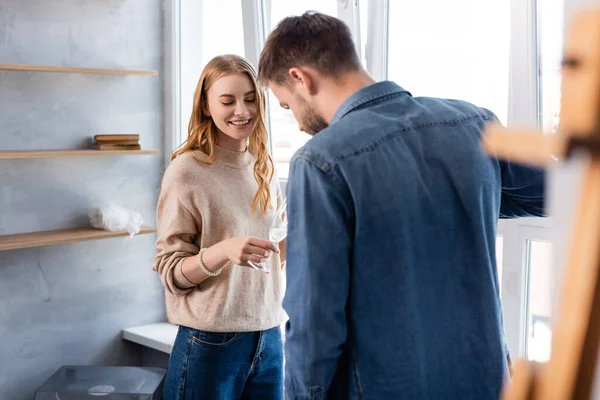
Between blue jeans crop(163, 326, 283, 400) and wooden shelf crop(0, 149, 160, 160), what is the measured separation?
1107 mm

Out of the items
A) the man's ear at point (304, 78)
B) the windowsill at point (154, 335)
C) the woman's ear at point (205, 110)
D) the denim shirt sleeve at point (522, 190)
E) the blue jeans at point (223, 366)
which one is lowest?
the windowsill at point (154, 335)

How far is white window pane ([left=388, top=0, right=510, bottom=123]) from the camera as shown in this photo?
219cm

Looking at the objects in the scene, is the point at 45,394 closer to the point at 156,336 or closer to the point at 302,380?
the point at 156,336

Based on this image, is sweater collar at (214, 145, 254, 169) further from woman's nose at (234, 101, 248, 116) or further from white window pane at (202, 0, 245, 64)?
white window pane at (202, 0, 245, 64)

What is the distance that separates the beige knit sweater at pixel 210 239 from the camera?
78.4 inches

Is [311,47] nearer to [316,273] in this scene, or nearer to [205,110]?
[316,273]

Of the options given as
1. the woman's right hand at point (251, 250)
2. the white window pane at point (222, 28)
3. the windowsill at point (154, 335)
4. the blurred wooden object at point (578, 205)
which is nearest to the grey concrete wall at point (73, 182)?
the windowsill at point (154, 335)

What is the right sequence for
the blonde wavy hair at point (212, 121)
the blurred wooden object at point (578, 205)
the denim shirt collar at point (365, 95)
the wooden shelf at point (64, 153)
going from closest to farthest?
the blurred wooden object at point (578, 205)
the denim shirt collar at point (365, 95)
the blonde wavy hair at point (212, 121)
the wooden shelf at point (64, 153)

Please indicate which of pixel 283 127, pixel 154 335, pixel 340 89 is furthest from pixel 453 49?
pixel 154 335

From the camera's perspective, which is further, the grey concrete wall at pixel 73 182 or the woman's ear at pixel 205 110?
the grey concrete wall at pixel 73 182

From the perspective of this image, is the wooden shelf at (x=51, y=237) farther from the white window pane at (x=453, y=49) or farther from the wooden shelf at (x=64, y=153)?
the white window pane at (x=453, y=49)

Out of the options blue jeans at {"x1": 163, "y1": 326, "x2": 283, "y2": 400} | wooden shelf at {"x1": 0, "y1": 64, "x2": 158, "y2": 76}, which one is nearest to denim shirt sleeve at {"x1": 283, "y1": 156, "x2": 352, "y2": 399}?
blue jeans at {"x1": 163, "y1": 326, "x2": 283, "y2": 400}

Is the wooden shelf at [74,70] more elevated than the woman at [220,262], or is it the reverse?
the wooden shelf at [74,70]

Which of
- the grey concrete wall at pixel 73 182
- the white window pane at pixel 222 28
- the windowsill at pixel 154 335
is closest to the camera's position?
the grey concrete wall at pixel 73 182
